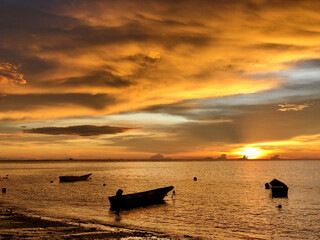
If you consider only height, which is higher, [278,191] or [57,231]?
[278,191]

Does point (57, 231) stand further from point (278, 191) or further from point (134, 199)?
point (278, 191)

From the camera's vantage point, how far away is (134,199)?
41.3m

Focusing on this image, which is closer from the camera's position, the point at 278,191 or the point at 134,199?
the point at 134,199

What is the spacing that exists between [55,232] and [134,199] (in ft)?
59.4

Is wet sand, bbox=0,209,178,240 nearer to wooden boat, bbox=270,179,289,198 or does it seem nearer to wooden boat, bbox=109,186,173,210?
wooden boat, bbox=109,186,173,210

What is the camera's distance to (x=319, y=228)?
1184 inches

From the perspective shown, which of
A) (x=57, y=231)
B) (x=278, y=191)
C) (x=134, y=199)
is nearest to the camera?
(x=57, y=231)

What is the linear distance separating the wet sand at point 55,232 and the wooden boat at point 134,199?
1107 centimetres

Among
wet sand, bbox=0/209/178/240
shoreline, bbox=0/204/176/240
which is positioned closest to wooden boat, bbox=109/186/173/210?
shoreline, bbox=0/204/176/240

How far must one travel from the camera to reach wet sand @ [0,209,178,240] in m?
22.3

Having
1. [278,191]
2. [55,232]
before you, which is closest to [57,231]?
[55,232]

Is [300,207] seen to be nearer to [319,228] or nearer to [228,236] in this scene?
[319,228]

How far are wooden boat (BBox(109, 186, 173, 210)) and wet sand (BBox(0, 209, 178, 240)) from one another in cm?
1107

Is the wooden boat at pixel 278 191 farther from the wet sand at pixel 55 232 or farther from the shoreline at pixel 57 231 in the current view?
the wet sand at pixel 55 232
